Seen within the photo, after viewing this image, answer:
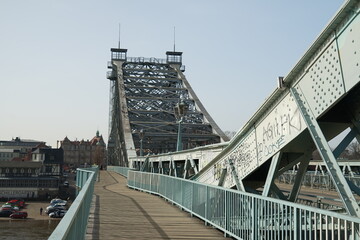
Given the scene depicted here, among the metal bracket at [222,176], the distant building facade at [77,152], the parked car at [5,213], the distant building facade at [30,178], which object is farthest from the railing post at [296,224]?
the distant building facade at [77,152]

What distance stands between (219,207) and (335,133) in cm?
283

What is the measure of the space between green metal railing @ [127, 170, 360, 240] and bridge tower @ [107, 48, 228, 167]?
36.5 m

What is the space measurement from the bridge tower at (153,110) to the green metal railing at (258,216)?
36544 millimetres

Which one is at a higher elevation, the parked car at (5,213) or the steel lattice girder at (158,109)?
the steel lattice girder at (158,109)

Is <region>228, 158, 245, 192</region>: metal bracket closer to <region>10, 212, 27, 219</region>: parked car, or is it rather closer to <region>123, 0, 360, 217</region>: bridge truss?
<region>123, 0, 360, 217</region>: bridge truss

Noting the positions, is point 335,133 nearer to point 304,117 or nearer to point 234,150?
point 304,117

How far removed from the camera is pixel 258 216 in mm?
6789

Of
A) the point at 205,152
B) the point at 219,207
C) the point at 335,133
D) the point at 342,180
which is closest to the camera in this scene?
the point at 342,180

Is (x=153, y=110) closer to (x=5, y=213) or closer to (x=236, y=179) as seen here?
(x=5, y=213)

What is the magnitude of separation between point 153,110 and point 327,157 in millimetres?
64427

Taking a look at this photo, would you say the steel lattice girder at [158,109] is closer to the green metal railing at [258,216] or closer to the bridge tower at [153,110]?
the bridge tower at [153,110]

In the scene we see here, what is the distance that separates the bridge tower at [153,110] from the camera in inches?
2323

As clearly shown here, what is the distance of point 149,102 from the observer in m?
74.5

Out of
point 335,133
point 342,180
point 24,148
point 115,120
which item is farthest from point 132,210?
point 24,148
